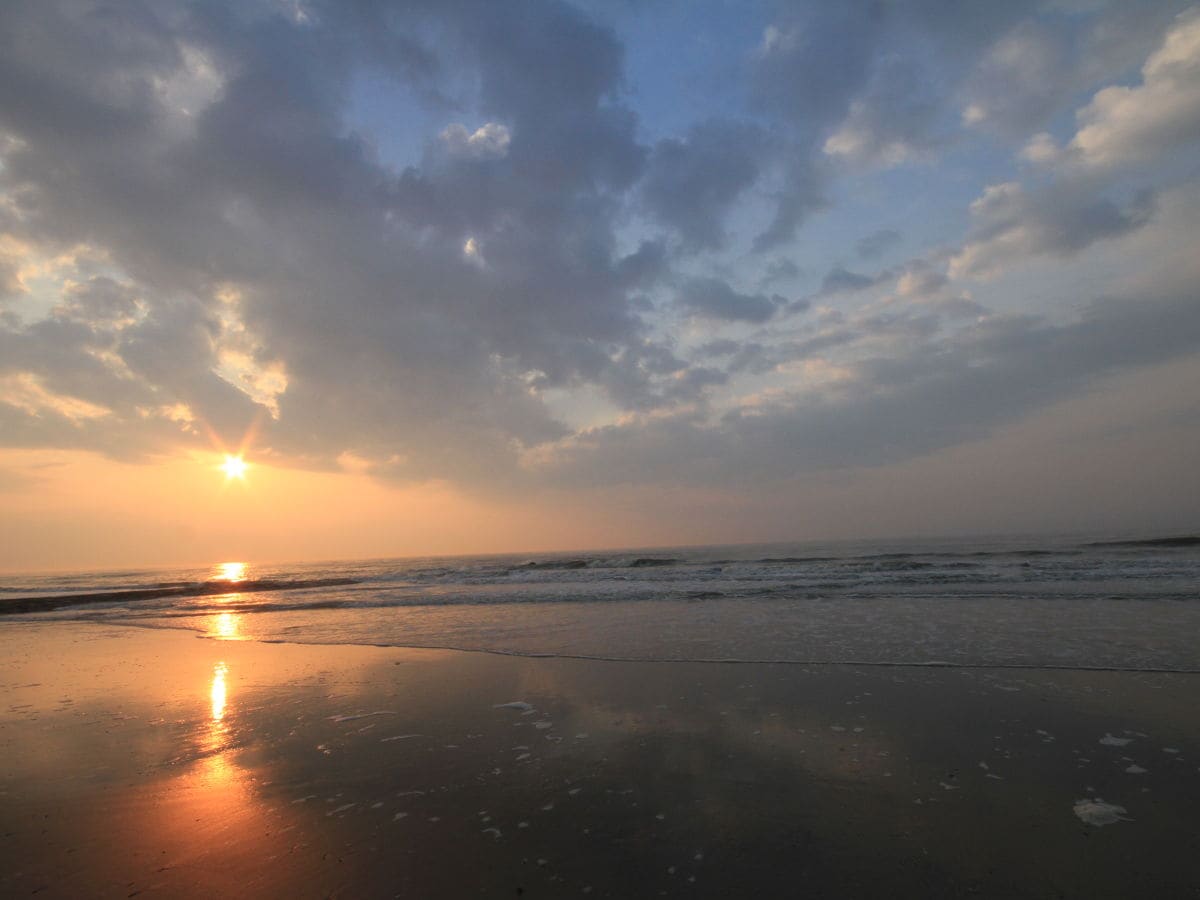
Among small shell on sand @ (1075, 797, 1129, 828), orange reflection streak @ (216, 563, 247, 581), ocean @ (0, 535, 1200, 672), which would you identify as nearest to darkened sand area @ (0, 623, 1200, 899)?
small shell on sand @ (1075, 797, 1129, 828)

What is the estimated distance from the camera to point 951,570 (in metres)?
28.3

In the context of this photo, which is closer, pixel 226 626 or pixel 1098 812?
pixel 1098 812

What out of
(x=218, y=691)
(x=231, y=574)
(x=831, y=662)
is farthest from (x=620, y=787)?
(x=231, y=574)

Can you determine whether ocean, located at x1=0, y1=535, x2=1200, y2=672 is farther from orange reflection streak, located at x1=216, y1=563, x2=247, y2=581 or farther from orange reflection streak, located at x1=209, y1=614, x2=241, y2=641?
orange reflection streak, located at x1=216, y1=563, x2=247, y2=581

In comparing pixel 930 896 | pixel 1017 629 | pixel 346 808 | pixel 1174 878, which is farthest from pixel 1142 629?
pixel 346 808

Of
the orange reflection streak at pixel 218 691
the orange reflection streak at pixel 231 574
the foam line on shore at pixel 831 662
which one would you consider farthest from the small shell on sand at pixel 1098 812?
the orange reflection streak at pixel 231 574

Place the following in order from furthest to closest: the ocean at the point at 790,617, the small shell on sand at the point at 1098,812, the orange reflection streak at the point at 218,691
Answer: the ocean at the point at 790,617 → the orange reflection streak at the point at 218,691 → the small shell on sand at the point at 1098,812

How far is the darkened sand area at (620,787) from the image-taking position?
10.8ft

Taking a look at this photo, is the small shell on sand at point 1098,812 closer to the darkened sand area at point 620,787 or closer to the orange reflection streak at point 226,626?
the darkened sand area at point 620,787

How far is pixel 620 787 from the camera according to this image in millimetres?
4418

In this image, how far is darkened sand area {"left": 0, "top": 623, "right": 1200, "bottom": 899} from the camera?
10.8 feet

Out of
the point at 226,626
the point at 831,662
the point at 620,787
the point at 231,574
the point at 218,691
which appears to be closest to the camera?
the point at 620,787

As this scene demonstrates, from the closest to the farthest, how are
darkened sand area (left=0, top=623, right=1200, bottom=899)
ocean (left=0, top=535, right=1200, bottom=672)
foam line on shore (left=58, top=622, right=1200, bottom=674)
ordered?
darkened sand area (left=0, top=623, right=1200, bottom=899) → foam line on shore (left=58, top=622, right=1200, bottom=674) → ocean (left=0, top=535, right=1200, bottom=672)

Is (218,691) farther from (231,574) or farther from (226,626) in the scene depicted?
(231,574)
